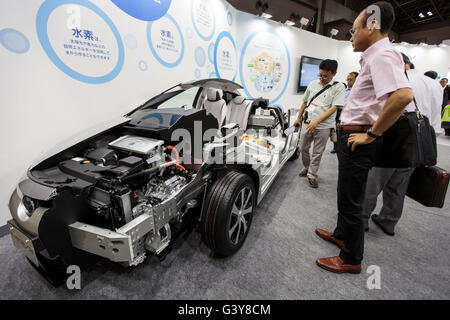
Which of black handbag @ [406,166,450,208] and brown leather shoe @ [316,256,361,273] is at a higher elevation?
black handbag @ [406,166,450,208]

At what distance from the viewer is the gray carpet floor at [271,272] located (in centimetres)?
132

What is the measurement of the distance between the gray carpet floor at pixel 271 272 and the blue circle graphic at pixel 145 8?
2.71m

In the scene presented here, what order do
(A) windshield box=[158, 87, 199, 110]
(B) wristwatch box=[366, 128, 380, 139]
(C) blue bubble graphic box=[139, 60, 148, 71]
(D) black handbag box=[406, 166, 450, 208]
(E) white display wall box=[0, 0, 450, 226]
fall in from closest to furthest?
(B) wristwatch box=[366, 128, 380, 139]
(D) black handbag box=[406, 166, 450, 208]
(E) white display wall box=[0, 0, 450, 226]
(C) blue bubble graphic box=[139, 60, 148, 71]
(A) windshield box=[158, 87, 199, 110]

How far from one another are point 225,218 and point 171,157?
1.90ft

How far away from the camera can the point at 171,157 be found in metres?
1.48

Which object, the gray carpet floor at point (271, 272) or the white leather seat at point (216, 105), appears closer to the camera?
the gray carpet floor at point (271, 272)

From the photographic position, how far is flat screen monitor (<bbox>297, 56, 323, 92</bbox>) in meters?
6.10

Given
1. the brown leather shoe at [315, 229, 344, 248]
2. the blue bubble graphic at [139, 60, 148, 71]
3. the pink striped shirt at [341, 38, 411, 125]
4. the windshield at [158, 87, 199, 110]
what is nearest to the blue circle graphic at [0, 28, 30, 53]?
the blue bubble graphic at [139, 60, 148, 71]

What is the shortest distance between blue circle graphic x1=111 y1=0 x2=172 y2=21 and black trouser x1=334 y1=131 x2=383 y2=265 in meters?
2.75

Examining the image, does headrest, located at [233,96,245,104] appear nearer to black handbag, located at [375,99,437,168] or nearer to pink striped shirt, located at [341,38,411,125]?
Answer: pink striped shirt, located at [341,38,411,125]

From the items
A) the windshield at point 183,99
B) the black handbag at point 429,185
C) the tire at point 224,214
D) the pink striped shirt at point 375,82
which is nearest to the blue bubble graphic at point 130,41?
the windshield at point 183,99

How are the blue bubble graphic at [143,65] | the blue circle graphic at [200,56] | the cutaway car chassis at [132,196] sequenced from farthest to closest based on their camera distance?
1. the blue circle graphic at [200,56]
2. the blue bubble graphic at [143,65]
3. the cutaway car chassis at [132,196]

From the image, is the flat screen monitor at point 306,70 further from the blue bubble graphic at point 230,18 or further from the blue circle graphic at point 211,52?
the blue circle graphic at point 211,52
